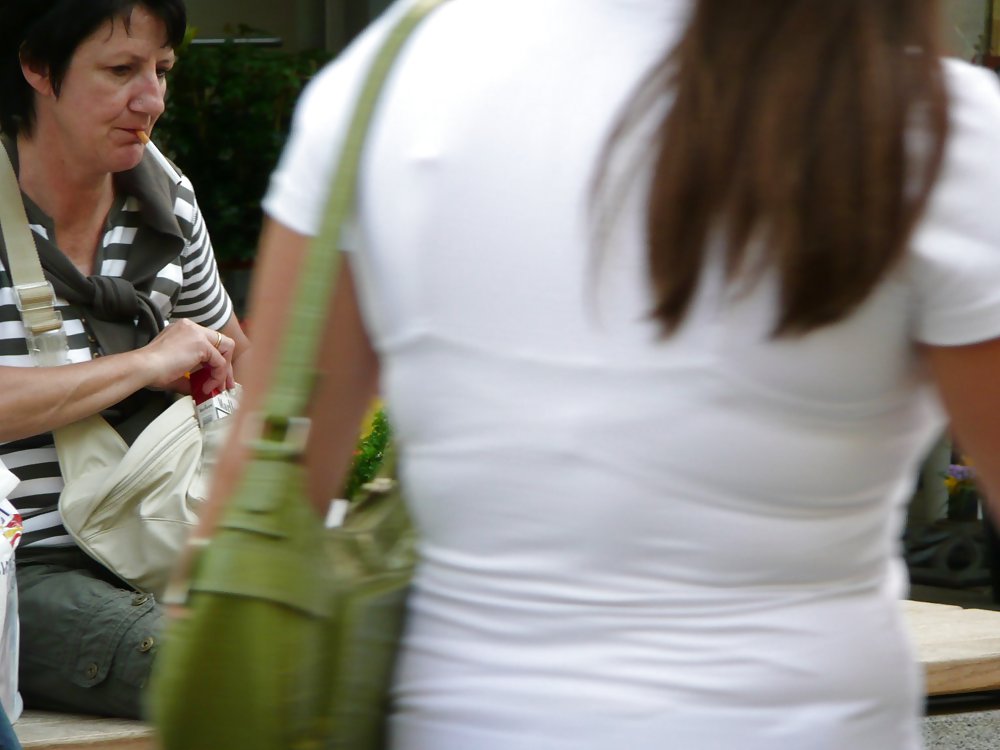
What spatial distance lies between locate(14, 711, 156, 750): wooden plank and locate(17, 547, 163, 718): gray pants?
26mm

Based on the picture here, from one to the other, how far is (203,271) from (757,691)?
7.51 ft

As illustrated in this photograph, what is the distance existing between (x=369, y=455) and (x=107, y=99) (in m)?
0.94

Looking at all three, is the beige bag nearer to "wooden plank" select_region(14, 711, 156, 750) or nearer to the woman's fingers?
the woman's fingers

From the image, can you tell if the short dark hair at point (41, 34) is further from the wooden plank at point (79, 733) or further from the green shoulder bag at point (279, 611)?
the green shoulder bag at point (279, 611)

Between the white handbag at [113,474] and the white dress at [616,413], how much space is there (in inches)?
64.8

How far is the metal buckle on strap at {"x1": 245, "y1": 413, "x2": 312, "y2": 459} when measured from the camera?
3.51ft

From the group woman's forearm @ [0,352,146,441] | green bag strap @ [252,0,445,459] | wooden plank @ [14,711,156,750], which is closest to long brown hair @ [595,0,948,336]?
green bag strap @ [252,0,445,459]

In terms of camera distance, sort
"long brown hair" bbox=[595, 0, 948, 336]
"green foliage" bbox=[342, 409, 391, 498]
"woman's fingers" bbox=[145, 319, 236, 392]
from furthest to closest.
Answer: "green foliage" bbox=[342, 409, 391, 498], "woman's fingers" bbox=[145, 319, 236, 392], "long brown hair" bbox=[595, 0, 948, 336]

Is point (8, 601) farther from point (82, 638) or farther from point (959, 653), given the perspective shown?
point (959, 653)

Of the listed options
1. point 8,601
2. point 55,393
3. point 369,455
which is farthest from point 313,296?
point 369,455

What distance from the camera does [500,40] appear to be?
43.3 inches

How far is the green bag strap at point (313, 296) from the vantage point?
107 centimetres

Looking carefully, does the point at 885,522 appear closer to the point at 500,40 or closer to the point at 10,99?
the point at 500,40

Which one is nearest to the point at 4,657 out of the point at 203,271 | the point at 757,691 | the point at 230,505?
the point at 203,271
